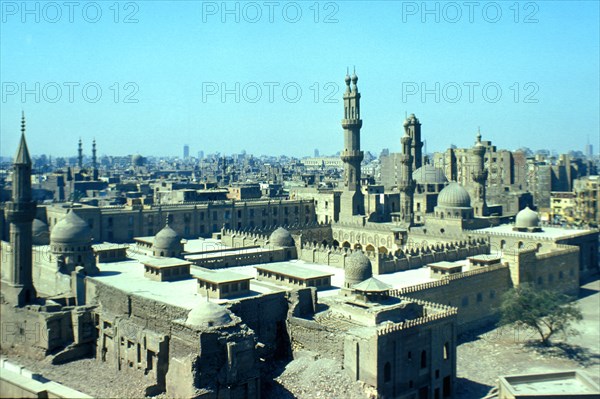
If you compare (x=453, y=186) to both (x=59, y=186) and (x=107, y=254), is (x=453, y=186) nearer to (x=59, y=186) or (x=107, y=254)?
(x=107, y=254)

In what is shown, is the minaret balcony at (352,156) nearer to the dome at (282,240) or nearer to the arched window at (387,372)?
the dome at (282,240)

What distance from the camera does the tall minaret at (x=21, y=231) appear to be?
37281 millimetres

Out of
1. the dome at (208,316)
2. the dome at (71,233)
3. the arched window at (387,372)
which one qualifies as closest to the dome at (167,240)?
the dome at (71,233)

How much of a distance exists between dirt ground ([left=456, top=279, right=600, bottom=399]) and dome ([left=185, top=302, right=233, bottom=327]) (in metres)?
12.9

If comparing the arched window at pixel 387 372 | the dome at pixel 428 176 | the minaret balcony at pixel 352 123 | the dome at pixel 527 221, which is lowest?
the arched window at pixel 387 372

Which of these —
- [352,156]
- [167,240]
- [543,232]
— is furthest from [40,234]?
[543,232]

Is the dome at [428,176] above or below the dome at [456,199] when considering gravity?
above

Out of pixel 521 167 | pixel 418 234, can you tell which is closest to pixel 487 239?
pixel 418 234

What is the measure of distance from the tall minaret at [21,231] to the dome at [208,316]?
14308 mm

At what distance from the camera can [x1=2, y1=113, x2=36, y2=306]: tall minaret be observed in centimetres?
3728

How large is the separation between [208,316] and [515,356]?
18967 millimetres

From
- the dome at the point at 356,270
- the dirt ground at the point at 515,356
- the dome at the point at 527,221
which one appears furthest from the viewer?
the dome at the point at 527,221

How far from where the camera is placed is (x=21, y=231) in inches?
1490

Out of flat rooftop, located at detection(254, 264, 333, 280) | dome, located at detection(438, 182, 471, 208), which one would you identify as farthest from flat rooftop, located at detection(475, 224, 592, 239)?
flat rooftop, located at detection(254, 264, 333, 280)
